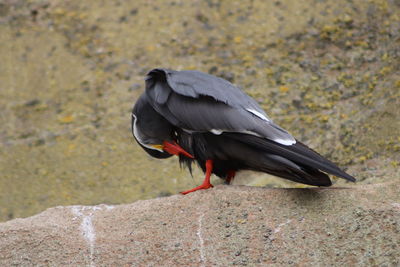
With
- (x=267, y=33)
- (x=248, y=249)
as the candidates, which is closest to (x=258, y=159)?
(x=248, y=249)

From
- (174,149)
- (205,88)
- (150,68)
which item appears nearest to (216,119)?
(205,88)

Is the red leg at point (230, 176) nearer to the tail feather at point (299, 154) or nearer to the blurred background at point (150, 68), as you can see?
the tail feather at point (299, 154)

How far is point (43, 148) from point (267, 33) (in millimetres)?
3767

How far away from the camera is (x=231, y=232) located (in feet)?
13.2

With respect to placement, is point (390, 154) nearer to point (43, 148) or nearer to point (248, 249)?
point (248, 249)

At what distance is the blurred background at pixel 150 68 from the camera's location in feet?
25.1

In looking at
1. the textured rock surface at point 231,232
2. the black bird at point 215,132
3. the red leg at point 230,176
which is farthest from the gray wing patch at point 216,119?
the red leg at point 230,176

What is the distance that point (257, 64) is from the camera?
9242 millimetres

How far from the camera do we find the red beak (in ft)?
16.0

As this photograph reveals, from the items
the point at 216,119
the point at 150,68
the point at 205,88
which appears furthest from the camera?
the point at 150,68

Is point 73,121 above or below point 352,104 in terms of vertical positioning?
below

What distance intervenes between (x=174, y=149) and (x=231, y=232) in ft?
3.64

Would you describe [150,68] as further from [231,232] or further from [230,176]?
[231,232]

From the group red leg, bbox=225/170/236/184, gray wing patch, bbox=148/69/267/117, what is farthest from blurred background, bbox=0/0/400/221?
gray wing patch, bbox=148/69/267/117
